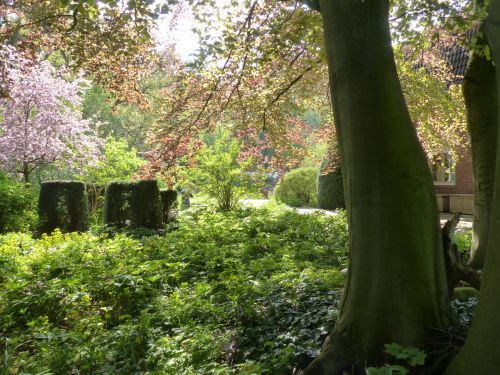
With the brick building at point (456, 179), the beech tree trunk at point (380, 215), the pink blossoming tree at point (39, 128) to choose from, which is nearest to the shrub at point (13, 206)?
the pink blossoming tree at point (39, 128)

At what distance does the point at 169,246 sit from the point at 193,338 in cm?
436

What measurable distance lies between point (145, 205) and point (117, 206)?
0.76 meters

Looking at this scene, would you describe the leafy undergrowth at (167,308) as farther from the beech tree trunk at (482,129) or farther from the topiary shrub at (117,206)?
the topiary shrub at (117,206)

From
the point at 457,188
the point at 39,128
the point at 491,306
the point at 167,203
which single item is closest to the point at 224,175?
the point at 167,203

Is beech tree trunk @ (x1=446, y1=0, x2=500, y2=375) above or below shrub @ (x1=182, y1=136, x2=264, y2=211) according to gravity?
below

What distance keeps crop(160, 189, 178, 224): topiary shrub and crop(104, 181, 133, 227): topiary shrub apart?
1422 mm

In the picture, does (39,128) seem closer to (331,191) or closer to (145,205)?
(145,205)

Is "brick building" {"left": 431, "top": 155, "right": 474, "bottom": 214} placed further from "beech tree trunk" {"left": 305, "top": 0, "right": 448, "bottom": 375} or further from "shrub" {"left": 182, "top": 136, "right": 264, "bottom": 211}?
"beech tree trunk" {"left": 305, "top": 0, "right": 448, "bottom": 375}

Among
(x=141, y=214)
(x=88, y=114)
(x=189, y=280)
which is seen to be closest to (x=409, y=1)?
(x=189, y=280)

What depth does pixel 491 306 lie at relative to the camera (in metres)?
2.26

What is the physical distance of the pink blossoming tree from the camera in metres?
15.4

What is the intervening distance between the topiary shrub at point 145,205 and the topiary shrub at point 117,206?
0.17 m

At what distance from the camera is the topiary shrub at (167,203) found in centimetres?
1284

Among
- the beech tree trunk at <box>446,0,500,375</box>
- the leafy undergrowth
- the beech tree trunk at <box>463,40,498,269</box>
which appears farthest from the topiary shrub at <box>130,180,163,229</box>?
the beech tree trunk at <box>446,0,500,375</box>
